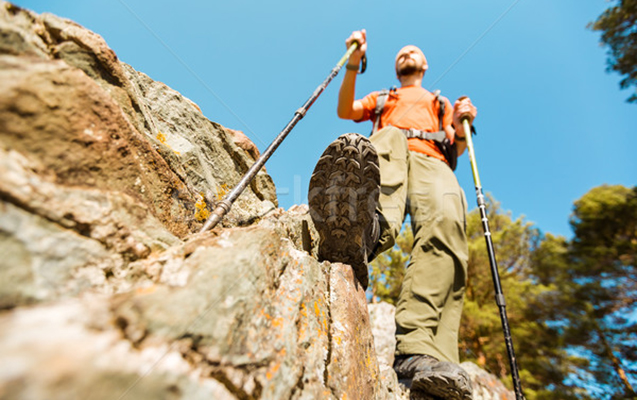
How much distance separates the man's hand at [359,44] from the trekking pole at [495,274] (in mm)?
1502

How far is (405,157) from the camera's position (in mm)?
3059

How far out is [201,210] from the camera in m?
2.22

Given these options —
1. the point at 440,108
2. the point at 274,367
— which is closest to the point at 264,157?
the point at 274,367

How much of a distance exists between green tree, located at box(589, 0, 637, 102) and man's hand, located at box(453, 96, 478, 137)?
7.73 m

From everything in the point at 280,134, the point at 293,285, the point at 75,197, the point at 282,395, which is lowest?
the point at 282,395

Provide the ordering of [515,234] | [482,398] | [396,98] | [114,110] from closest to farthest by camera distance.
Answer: [114,110] < [482,398] < [396,98] < [515,234]

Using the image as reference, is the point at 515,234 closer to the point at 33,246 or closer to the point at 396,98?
the point at 396,98

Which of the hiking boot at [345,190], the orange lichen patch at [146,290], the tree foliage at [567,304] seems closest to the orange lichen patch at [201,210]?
the hiking boot at [345,190]

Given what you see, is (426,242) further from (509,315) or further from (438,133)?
(509,315)

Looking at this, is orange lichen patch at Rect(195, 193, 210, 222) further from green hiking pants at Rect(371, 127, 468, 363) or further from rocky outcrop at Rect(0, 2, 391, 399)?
green hiking pants at Rect(371, 127, 468, 363)

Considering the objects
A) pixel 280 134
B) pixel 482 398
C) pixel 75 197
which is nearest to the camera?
pixel 75 197

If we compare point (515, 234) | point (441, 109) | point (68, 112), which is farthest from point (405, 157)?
point (515, 234)

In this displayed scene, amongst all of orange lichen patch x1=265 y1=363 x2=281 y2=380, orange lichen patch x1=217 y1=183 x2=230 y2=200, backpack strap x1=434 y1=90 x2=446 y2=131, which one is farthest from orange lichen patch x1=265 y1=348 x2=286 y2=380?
backpack strap x1=434 y1=90 x2=446 y2=131

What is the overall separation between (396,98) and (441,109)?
0.65 metres
